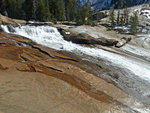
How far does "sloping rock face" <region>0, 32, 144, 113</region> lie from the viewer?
6.34 m

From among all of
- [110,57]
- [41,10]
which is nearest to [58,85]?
[110,57]

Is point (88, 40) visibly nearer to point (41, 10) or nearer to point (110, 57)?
point (110, 57)

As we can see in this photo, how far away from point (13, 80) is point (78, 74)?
4.91m

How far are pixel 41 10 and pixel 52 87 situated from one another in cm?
3868

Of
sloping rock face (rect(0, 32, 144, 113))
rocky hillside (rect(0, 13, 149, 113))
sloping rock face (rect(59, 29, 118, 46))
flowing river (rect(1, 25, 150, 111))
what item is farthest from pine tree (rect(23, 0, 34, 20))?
sloping rock face (rect(0, 32, 144, 113))

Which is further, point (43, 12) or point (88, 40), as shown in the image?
point (43, 12)

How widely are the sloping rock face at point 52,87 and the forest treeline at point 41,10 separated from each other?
97.9ft

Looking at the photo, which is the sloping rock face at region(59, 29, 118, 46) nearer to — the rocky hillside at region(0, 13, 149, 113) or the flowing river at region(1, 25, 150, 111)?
the flowing river at region(1, 25, 150, 111)

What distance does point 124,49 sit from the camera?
2027 centimetres

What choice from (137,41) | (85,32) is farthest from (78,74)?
(137,41)

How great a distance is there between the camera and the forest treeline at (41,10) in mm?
41125

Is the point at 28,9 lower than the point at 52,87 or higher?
higher

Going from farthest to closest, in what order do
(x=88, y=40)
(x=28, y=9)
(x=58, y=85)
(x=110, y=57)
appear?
(x=28, y=9) → (x=88, y=40) → (x=110, y=57) → (x=58, y=85)

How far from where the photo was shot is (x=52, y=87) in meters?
8.27
